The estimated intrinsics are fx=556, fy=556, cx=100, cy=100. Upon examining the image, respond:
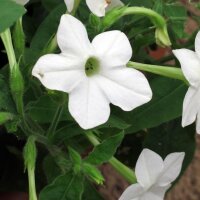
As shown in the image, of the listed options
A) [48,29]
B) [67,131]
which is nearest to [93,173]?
[67,131]

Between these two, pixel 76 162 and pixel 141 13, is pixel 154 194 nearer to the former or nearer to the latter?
pixel 76 162

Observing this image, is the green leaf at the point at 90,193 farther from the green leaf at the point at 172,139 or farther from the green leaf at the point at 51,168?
the green leaf at the point at 172,139

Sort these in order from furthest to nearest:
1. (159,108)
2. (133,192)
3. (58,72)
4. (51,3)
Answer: (51,3) → (159,108) → (133,192) → (58,72)

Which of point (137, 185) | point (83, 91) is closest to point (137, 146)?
point (137, 185)

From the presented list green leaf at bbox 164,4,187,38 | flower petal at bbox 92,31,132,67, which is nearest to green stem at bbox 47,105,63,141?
flower petal at bbox 92,31,132,67

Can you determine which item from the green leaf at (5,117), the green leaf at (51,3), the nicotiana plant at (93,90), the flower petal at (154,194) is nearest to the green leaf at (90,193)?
Result: the nicotiana plant at (93,90)
